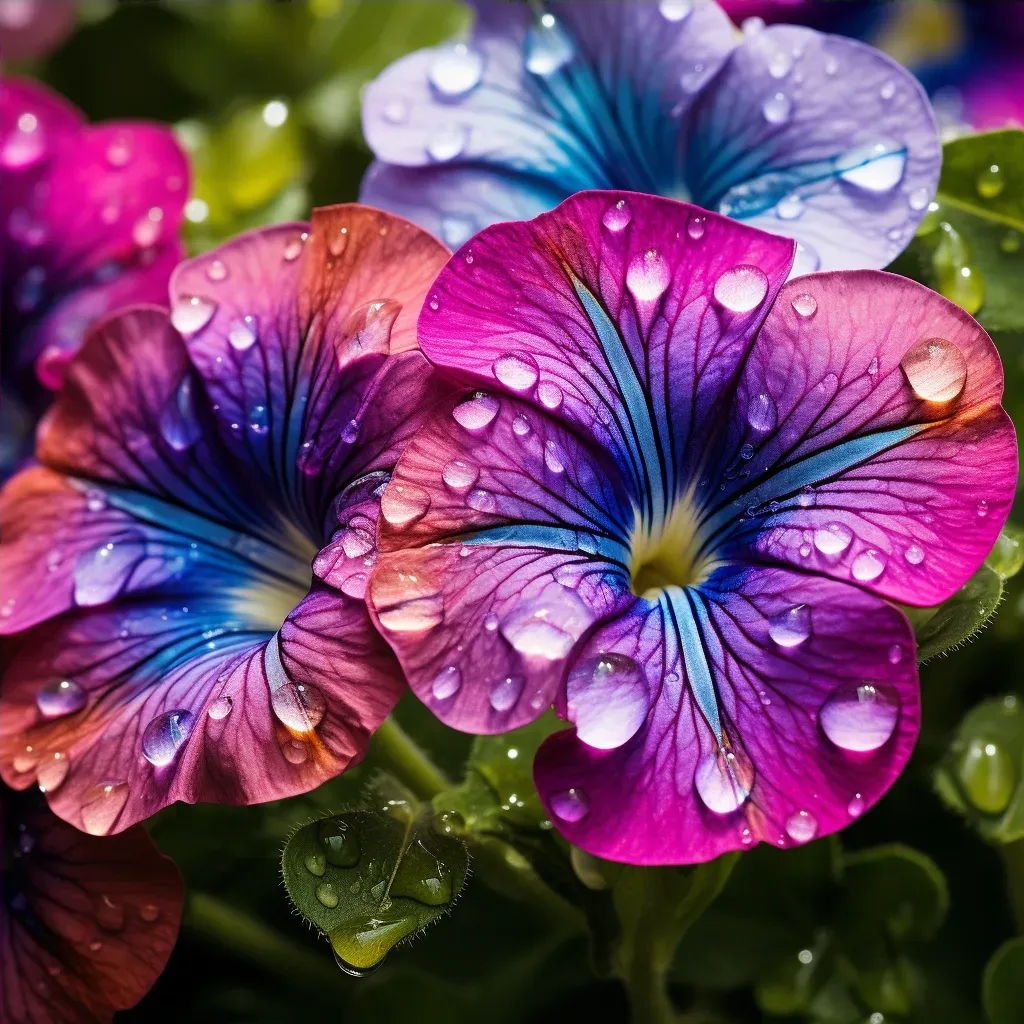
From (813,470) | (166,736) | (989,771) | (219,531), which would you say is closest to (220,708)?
(166,736)

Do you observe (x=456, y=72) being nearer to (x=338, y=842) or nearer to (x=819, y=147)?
(x=819, y=147)

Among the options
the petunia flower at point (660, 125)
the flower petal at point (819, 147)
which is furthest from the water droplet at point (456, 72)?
the flower petal at point (819, 147)

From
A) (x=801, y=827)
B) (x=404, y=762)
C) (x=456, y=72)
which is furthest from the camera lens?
(x=456, y=72)

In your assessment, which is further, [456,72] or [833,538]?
[456,72]

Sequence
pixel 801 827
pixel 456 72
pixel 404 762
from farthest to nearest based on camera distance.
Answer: pixel 456 72 < pixel 404 762 < pixel 801 827

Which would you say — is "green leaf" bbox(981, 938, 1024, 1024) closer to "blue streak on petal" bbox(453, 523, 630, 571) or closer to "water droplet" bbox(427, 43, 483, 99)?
"blue streak on petal" bbox(453, 523, 630, 571)

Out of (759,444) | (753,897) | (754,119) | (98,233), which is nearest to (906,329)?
(759,444)

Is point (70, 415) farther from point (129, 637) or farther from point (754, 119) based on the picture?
point (754, 119)
